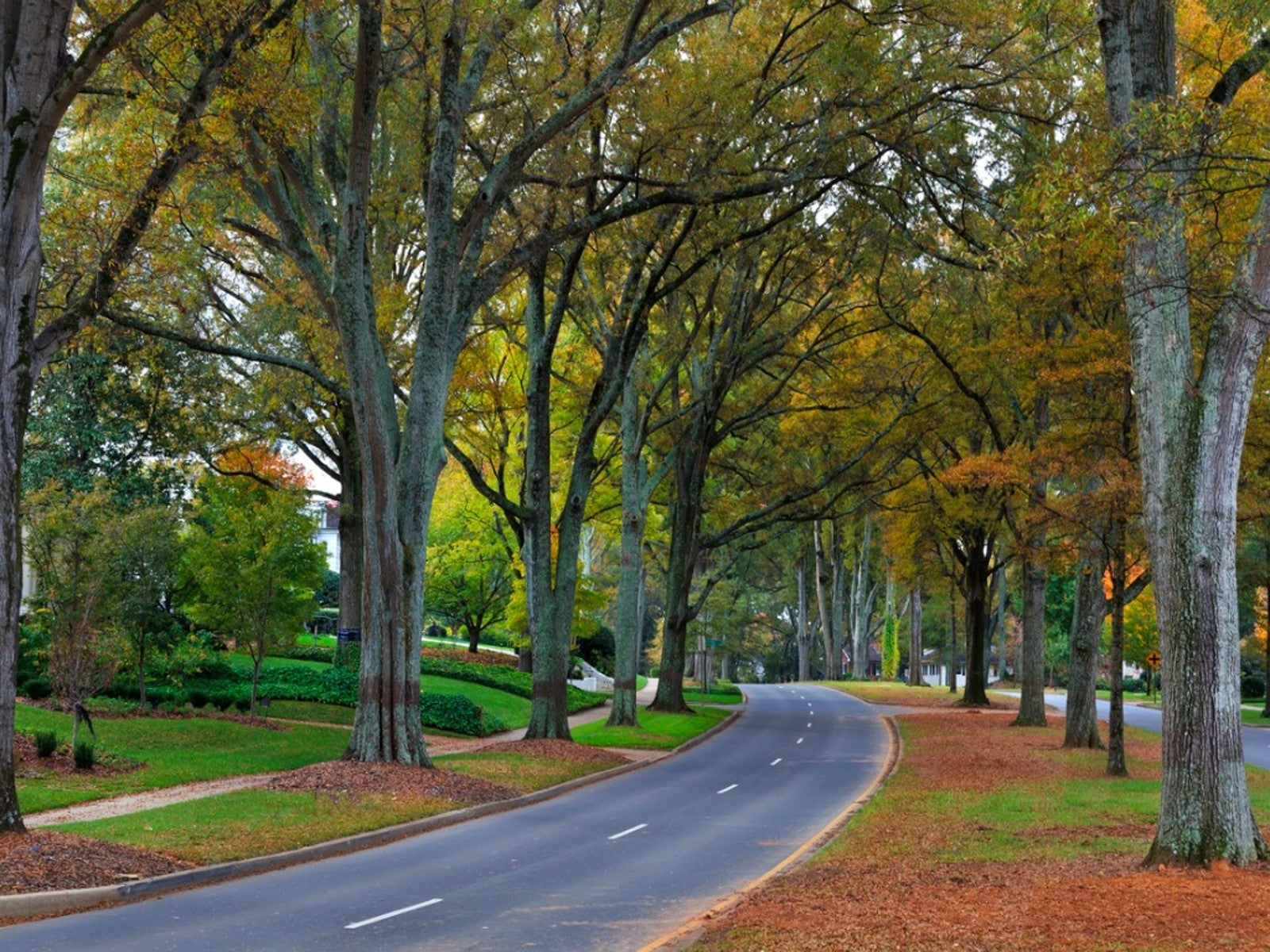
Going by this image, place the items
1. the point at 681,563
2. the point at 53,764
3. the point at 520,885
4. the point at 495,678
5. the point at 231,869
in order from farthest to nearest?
the point at 495,678 → the point at 681,563 → the point at 53,764 → the point at 231,869 → the point at 520,885

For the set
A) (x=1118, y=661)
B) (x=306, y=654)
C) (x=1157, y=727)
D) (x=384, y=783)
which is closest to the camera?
(x=384, y=783)

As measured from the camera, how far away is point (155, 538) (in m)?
28.1

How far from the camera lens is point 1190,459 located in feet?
39.5

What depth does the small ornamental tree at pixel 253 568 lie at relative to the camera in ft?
98.1

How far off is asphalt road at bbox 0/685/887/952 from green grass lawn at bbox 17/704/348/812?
227 inches

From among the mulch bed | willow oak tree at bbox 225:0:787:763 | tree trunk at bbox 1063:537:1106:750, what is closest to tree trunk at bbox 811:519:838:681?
tree trunk at bbox 1063:537:1106:750

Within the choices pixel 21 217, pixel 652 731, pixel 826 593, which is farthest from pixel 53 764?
pixel 826 593

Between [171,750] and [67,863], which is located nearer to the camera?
[67,863]

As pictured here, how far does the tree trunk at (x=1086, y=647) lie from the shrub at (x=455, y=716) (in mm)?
15277

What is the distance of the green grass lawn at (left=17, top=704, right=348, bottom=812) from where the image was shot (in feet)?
63.5

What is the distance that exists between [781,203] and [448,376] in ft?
31.1

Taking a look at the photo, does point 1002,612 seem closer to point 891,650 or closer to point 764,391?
point 891,650

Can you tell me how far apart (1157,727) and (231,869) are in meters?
35.6

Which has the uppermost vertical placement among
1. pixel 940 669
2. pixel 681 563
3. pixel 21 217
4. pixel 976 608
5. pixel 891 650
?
pixel 21 217
